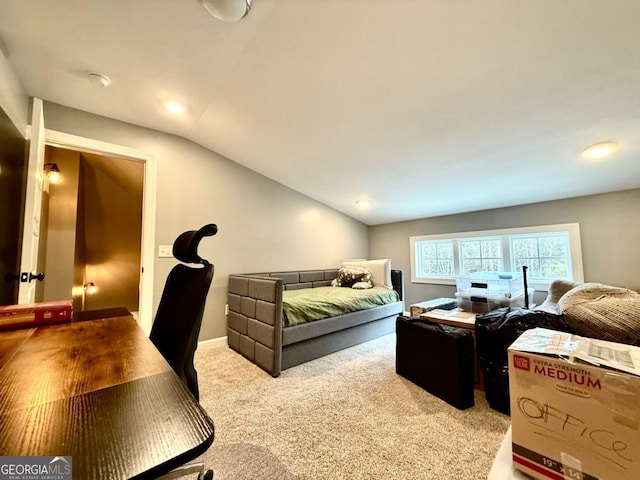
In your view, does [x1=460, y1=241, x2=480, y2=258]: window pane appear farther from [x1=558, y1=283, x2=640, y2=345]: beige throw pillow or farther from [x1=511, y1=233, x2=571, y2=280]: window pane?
[x1=558, y1=283, x2=640, y2=345]: beige throw pillow

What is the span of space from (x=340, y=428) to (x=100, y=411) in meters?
1.44

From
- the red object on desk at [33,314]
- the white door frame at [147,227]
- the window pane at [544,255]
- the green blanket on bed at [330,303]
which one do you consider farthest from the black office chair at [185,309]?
the window pane at [544,255]

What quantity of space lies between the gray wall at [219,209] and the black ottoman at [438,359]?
202 cm

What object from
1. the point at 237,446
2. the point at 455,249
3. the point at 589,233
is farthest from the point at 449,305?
the point at 237,446

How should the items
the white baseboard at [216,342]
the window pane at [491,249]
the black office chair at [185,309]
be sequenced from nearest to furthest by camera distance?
the black office chair at [185,309] < the white baseboard at [216,342] < the window pane at [491,249]

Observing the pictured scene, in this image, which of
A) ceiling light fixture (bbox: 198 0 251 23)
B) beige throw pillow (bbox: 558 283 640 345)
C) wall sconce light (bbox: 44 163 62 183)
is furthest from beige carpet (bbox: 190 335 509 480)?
wall sconce light (bbox: 44 163 62 183)

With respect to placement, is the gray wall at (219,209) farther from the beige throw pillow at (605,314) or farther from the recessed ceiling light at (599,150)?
the recessed ceiling light at (599,150)

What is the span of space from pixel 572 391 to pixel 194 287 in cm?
118

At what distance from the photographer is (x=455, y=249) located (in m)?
3.91

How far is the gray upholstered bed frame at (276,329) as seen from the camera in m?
2.25

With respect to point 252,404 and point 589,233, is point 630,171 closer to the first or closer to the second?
point 589,233

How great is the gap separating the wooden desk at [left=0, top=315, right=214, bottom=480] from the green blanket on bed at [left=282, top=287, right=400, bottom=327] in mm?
1637

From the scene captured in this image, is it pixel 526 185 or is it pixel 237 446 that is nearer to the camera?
pixel 237 446

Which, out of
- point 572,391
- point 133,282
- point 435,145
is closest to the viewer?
point 572,391
